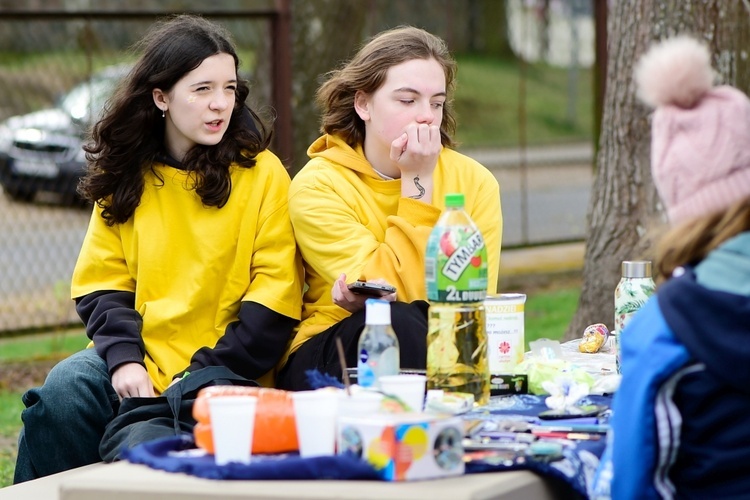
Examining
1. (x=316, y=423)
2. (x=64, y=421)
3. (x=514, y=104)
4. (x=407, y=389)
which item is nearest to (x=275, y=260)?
(x=64, y=421)

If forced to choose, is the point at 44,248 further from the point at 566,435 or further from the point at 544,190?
the point at 544,190

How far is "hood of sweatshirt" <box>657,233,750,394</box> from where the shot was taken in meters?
2.05

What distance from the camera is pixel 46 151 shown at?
8.57m

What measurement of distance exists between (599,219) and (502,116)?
47.7 ft

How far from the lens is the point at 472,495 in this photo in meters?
2.08

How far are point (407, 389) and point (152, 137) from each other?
5.56ft

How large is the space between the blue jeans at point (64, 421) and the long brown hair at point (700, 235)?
73.9 inches

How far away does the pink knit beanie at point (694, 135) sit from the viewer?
2131mm

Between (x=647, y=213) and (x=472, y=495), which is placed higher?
(x=647, y=213)

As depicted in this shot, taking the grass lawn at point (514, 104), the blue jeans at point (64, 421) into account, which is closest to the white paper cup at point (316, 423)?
the blue jeans at point (64, 421)

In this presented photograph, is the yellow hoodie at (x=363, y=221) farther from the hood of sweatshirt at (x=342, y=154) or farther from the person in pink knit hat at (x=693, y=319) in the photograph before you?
the person in pink knit hat at (x=693, y=319)

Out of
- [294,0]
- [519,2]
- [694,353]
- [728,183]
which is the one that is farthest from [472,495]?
[519,2]

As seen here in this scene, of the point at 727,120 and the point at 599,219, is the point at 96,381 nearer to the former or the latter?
the point at 727,120

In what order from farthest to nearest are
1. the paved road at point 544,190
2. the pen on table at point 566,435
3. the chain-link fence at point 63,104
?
1. the paved road at point 544,190
2. the chain-link fence at point 63,104
3. the pen on table at point 566,435
